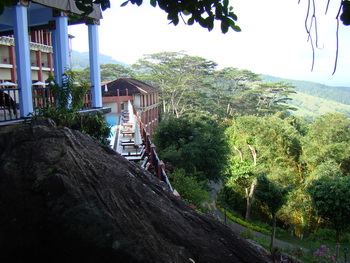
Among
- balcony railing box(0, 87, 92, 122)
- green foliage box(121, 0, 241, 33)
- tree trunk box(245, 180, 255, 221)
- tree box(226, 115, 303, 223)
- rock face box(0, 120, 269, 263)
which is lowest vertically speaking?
tree trunk box(245, 180, 255, 221)

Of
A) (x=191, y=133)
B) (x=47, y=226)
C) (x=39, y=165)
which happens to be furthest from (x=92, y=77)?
(x=191, y=133)

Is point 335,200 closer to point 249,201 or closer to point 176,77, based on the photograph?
point 249,201

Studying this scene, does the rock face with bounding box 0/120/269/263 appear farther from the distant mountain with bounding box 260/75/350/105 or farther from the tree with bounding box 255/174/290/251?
the distant mountain with bounding box 260/75/350/105

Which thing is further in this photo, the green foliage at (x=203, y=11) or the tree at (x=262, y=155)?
the tree at (x=262, y=155)

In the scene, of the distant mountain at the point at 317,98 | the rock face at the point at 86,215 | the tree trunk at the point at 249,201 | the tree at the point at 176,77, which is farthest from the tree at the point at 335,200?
the distant mountain at the point at 317,98

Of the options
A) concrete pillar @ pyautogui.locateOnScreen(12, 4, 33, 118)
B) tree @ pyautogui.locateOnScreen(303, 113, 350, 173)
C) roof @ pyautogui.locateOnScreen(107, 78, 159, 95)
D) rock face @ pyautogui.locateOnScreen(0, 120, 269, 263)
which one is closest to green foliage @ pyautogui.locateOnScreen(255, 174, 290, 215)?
tree @ pyautogui.locateOnScreen(303, 113, 350, 173)

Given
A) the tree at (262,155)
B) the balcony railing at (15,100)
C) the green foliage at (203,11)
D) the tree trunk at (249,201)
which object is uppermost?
the green foliage at (203,11)

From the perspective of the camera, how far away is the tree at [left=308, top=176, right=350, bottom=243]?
11008 mm

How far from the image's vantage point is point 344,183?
37.6ft

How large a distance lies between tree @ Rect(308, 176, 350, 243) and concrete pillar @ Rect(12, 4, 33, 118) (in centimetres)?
987

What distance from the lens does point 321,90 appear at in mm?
163125

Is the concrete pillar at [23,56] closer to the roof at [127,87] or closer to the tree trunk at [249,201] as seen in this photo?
the tree trunk at [249,201]

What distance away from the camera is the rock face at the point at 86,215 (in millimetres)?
2418

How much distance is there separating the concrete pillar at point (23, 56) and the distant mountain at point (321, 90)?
5914 inches
